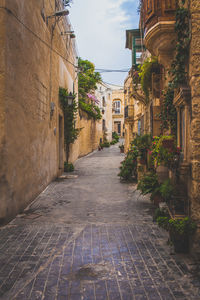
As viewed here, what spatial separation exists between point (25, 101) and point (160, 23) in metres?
3.42

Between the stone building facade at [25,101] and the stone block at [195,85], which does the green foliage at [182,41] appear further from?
the stone building facade at [25,101]

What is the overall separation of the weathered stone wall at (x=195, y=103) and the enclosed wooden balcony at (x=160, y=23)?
2.26 metres

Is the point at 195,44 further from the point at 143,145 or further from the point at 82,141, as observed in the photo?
the point at 82,141

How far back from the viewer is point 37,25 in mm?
7148

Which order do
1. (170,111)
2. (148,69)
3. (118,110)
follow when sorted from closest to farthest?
1. (170,111)
2. (148,69)
3. (118,110)

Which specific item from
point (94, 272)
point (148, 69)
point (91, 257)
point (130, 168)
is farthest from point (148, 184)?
point (148, 69)

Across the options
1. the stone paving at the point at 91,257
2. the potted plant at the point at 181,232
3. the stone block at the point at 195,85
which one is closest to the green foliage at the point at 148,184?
the stone paving at the point at 91,257

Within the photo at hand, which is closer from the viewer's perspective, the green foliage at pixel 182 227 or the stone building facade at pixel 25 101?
the green foliage at pixel 182 227

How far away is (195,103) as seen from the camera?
3453 mm

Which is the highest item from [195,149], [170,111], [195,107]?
[170,111]

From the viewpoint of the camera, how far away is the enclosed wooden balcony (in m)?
5.61

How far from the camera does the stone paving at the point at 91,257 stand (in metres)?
2.76

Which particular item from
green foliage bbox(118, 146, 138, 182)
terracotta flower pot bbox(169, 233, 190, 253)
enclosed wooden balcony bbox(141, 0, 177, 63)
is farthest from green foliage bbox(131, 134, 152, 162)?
terracotta flower pot bbox(169, 233, 190, 253)

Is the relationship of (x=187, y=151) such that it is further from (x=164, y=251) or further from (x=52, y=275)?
(x=52, y=275)
